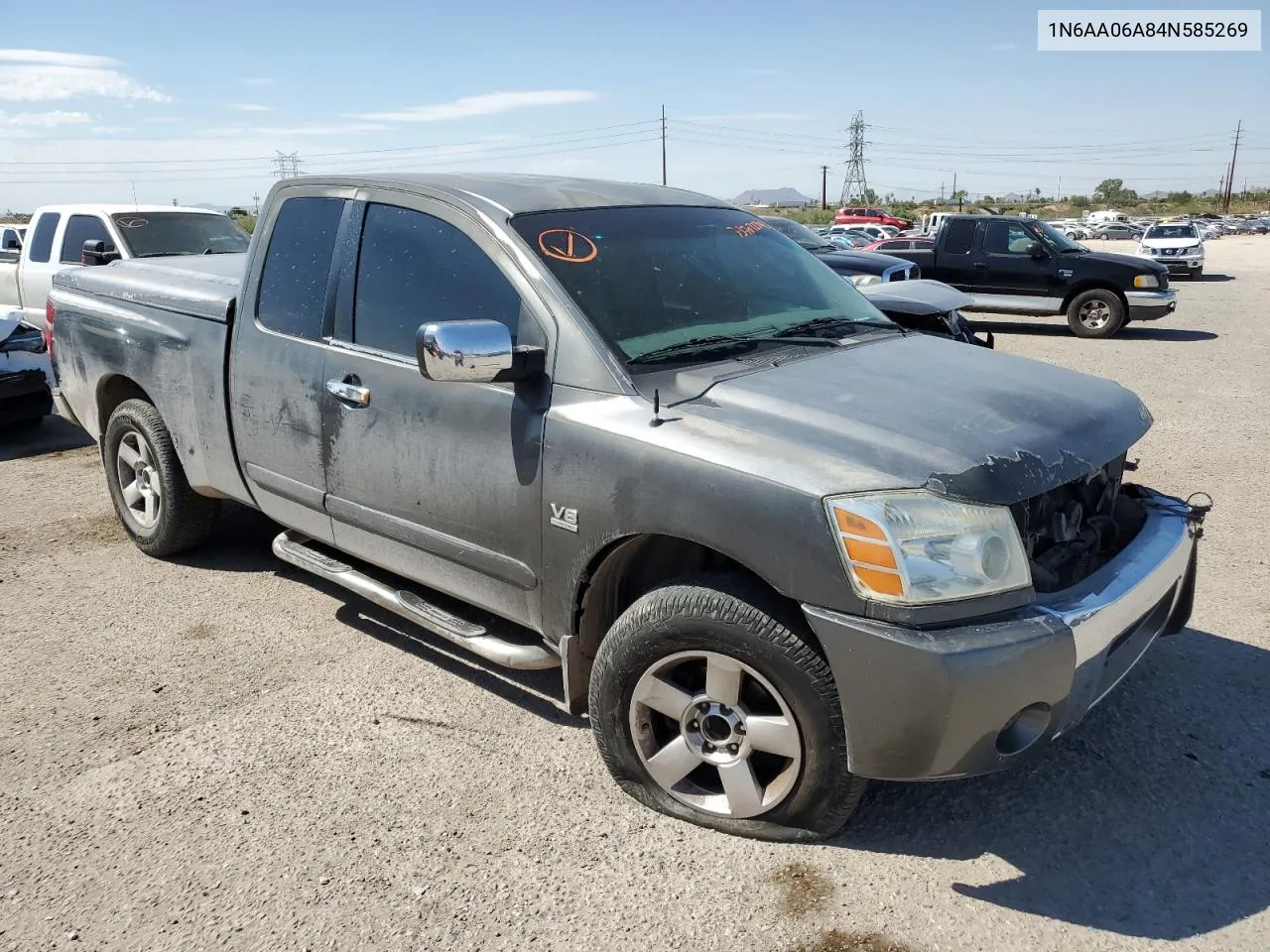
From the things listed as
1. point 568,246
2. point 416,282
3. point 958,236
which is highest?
point 568,246

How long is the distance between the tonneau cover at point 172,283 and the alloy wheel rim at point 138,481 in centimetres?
72

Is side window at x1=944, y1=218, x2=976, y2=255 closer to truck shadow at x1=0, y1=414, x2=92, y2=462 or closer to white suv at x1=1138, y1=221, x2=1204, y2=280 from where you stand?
white suv at x1=1138, y1=221, x2=1204, y2=280

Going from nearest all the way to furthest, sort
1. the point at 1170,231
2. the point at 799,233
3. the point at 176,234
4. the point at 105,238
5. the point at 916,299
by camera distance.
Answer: the point at 916,299 → the point at 105,238 → the point at 176,234 → the point at 799,233 → the point at 1170,231

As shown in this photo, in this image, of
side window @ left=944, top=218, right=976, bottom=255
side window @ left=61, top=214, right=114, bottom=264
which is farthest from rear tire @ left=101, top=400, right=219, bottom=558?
→ side window @ left=944, top=218, right=976, bottom=255

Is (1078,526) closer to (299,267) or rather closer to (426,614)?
(426,614)

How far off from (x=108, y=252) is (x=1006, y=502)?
10.1 metres

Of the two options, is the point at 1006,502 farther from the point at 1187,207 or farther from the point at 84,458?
the point at 1187,207

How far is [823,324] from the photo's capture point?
3602 millimetres

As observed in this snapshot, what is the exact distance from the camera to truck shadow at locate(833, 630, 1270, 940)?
100.0 inches

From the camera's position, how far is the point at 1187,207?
8719 centimetres

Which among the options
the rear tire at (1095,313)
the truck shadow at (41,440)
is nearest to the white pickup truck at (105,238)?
the truck shadow at (41,440)

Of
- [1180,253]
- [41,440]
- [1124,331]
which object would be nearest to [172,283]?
[41,440]

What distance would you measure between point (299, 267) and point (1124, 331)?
14041mm

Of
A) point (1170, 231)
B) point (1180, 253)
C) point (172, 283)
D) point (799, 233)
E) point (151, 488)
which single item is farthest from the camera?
point (1170, 231)
